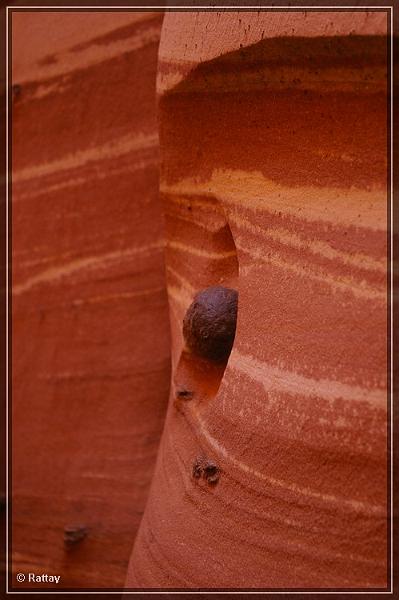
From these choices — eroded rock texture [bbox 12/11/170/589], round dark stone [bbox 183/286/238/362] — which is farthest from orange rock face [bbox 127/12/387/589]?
eroded rock texture [bbox 12/11/170/589]

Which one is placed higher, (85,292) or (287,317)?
(287,317)

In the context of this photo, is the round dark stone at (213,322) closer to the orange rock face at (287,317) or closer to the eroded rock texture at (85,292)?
the orange rock face at (287,317)

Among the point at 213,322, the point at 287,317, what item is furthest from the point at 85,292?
the point at 287,317

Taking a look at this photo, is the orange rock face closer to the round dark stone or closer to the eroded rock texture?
the round dark stone

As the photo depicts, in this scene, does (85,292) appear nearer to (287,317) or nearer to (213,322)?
(213,322)

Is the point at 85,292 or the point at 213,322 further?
the point at 85,292

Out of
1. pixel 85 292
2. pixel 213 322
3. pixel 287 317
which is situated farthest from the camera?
pixel 85 292

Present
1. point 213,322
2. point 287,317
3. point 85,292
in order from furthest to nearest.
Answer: point 85,292
point 213,322
point 287,317
